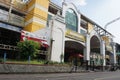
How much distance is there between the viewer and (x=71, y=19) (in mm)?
39594

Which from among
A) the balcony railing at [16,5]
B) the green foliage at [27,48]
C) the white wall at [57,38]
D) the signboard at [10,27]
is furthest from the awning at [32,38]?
the balcony railing at [16,5]

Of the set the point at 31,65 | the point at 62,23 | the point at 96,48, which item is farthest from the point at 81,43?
the point at 31,65

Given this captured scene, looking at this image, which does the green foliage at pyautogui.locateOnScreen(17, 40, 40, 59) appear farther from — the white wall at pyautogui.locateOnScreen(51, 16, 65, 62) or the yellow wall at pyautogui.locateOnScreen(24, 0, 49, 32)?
the yellow wall at pyautogui.locateOnScreen(24, 0, 49, 32)

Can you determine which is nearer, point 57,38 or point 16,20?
point 16,20

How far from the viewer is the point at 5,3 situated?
97.9ft

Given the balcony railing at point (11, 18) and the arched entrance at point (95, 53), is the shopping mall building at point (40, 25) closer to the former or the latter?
the balcony railing at point (11, 18)

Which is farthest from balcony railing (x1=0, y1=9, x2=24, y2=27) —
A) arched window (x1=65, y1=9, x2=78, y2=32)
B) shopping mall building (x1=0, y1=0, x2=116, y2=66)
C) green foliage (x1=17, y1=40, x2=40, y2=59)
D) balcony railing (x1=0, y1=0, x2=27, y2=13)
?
arched window (x1=65, y1=9, x2=78, y2=32)

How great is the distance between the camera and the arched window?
124 ft

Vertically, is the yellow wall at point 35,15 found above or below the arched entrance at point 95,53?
above

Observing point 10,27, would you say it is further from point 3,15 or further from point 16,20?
point 16,20

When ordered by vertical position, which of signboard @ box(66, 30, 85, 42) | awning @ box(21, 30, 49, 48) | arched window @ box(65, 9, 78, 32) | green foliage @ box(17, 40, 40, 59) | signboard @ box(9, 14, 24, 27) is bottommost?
green foliage @ box(17, 40, 40, 59)

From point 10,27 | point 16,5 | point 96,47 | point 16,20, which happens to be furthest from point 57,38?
point 96,47

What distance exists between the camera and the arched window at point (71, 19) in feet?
124

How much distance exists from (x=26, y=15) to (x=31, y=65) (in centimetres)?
1481
